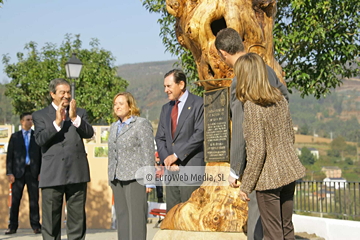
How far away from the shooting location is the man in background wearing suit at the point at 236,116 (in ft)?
14.7

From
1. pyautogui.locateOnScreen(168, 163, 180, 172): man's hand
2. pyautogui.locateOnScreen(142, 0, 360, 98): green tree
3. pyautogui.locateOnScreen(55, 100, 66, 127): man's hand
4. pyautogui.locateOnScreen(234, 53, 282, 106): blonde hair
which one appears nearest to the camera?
pyautogui.locateOnScreen(234, 53, 282, 106): blonde hair

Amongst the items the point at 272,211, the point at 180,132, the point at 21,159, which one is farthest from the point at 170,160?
Result: the point at 21,159

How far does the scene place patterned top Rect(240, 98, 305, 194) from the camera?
13.6ft

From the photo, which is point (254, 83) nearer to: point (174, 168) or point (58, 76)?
point (174, 168)

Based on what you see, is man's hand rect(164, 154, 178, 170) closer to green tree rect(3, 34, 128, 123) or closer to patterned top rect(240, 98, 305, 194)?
patterned top rect(240, 98, 305, 194)

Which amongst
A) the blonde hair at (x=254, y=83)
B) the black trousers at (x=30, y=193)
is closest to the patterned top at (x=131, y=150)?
the blonde hair at (x=254, y=83)

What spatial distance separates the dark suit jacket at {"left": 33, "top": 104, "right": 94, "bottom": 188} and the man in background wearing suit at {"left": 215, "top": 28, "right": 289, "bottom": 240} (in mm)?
2202

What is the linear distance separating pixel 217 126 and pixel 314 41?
8.32 metres

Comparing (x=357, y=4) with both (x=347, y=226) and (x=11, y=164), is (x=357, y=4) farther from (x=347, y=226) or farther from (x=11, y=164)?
(x=11, y=164)

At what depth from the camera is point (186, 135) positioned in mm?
6777

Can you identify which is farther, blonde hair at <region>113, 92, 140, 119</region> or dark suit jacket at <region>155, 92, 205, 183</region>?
dark suit jacket at <region>155, 92, 205, 183</region>

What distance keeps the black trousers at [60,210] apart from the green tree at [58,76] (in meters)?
35.4

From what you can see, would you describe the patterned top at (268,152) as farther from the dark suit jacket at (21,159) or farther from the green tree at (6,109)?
the green tree at (6,109)

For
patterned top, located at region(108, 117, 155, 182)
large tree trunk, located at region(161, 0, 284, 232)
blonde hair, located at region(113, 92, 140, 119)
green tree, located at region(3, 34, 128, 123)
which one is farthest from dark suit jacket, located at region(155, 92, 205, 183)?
green tree, located at region(3, 34, 128, 123)
